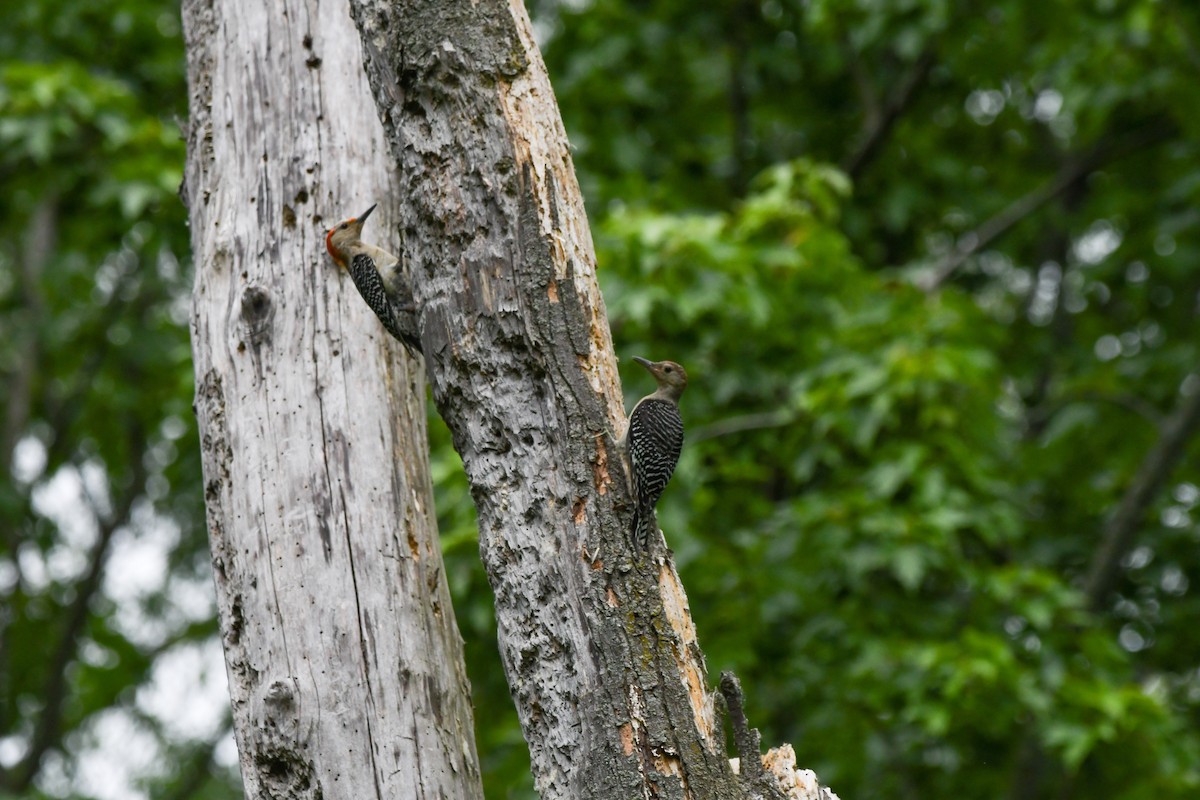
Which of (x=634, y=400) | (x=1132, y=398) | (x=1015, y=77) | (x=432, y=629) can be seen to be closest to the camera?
(x=432, y=629)

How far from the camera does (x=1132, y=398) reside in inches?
282

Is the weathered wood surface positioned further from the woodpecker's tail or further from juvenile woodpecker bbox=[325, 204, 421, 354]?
juvenile woodpecker bbox=[325, 204, 421, 354]

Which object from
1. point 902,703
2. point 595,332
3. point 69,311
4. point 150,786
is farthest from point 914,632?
point 150,786

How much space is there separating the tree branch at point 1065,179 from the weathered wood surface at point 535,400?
5.37 m

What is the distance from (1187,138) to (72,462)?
8.70 metres

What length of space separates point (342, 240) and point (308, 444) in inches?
21.5

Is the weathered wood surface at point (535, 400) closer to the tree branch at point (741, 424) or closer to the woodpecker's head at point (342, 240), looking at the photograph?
the woodpecker's head at point (342, 240)

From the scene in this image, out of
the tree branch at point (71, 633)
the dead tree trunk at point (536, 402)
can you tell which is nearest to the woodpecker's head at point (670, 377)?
the dead tree trunk at point (536, 402)

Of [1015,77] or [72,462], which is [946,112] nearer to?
[1015,77]

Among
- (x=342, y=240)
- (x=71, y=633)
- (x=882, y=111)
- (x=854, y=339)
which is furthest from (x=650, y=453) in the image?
(x=71, y=633)

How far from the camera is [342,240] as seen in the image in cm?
329

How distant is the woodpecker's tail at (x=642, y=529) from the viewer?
268 centimetres

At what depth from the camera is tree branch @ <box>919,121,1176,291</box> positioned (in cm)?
792

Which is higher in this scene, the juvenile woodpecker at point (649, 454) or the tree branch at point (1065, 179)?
the tree branch at point (1065, 179)
